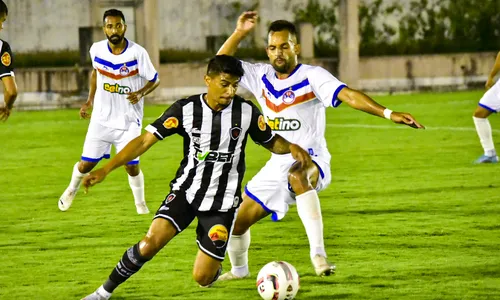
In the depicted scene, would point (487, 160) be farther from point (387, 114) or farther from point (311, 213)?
point (387, 114)

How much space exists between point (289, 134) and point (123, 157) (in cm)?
145

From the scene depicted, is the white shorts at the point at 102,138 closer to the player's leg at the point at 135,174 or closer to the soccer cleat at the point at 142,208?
the player's leg at the point at 135,174

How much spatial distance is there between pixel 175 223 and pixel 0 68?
365 cm

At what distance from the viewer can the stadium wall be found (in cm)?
2559

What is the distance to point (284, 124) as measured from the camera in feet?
24.1

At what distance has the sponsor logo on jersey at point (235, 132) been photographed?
6598 millimetres

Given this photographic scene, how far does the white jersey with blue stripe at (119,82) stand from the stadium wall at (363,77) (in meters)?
15.3

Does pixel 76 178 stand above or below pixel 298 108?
below

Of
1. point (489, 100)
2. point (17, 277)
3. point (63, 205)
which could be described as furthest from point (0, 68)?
point (489, 100)

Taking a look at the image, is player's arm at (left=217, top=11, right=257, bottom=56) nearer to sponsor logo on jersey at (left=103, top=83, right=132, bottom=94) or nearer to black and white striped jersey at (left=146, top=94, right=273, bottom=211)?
black and white striped jersey at (left=146, top=94, right=273, bottom=211)

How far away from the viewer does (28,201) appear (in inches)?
450

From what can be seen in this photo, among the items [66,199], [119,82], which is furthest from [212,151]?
[66,199]

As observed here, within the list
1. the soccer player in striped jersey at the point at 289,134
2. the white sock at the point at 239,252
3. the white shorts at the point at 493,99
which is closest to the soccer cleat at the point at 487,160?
the white shorts at the point at 493,99

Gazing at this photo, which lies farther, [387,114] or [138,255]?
[387,114]
